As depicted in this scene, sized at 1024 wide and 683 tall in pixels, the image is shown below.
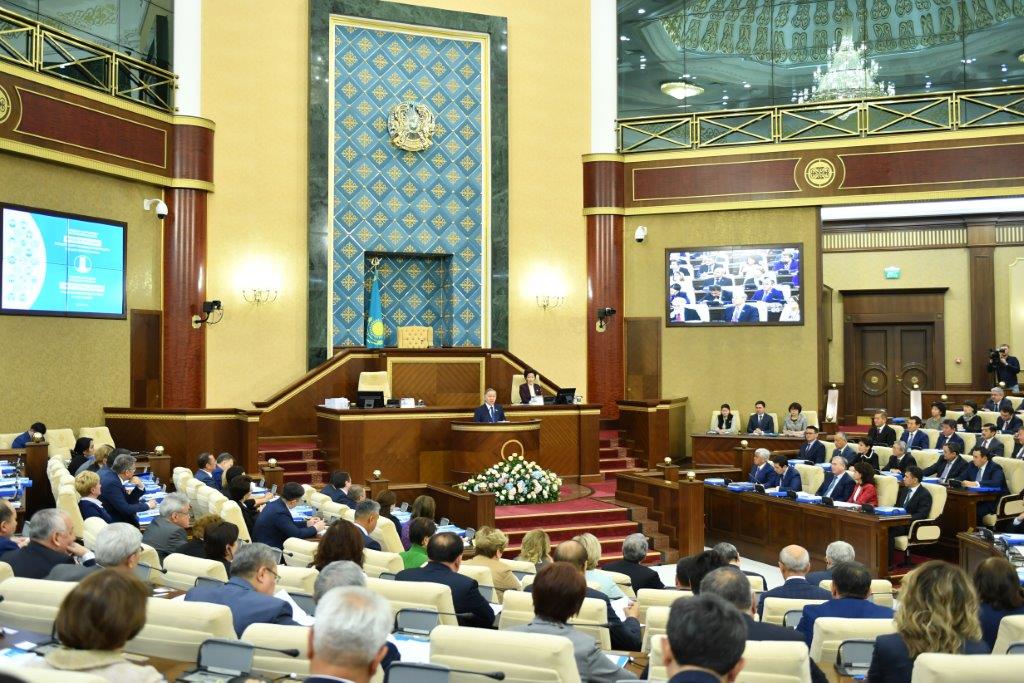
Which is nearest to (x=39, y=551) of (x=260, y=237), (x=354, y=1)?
(x=260, y=237)

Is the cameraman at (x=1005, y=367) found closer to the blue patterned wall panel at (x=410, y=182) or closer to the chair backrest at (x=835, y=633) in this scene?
the blue patterned wall panel at (x=410, y=182)

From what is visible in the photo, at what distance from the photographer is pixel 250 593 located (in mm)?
4078

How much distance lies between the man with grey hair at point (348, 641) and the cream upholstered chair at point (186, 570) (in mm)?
2500

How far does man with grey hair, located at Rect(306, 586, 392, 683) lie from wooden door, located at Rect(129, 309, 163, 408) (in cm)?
1241

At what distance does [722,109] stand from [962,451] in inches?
286

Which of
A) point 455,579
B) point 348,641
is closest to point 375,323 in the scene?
point 455,579

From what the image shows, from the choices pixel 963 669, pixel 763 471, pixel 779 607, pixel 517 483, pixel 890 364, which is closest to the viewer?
pixel 963 669

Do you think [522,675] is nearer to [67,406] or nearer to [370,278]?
[67,406]

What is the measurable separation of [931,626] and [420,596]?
2.03 meters

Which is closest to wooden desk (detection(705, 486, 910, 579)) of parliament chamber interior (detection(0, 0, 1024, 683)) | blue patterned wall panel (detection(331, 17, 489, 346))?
parliament chamber interior (detection(0, 0, 1024, 683))

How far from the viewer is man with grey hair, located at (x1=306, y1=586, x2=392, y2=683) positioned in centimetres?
240

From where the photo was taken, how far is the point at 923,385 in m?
19.4

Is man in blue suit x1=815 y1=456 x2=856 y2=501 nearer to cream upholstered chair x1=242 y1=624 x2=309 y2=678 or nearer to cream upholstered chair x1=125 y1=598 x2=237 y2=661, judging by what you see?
cream upholstered chair x1=242 y1=624 x2=309 y2=678

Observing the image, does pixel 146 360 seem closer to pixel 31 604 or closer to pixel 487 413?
pixel 487 413
